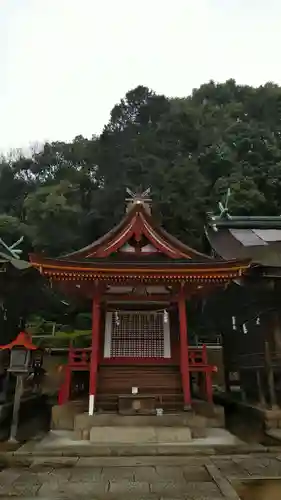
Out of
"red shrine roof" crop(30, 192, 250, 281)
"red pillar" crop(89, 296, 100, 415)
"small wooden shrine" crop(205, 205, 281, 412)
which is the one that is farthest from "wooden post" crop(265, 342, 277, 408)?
"red pillar" crop(89, 296, 100, 415)

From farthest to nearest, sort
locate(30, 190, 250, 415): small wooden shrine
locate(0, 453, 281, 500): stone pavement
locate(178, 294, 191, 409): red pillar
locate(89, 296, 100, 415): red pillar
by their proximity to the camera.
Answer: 1. locate(30, 190, 250, 415): small wooden shrine
2. locate(178, 294, 191, 409): red pillar
3. locate(89, 296, 100, 415): red pillar
4. locate(0, 453, 281, 500): stone pavement

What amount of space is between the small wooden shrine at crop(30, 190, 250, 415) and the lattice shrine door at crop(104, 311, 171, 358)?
0.04 m

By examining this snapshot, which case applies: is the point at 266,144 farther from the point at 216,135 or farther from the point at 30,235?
the point at 30,235

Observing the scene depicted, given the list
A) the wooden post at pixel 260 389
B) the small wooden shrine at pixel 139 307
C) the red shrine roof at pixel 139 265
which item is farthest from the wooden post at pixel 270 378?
the red shrine roof at pixel 139 265

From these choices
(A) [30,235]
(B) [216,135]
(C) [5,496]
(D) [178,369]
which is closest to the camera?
(C) [5,496]

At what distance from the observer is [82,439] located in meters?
11.7

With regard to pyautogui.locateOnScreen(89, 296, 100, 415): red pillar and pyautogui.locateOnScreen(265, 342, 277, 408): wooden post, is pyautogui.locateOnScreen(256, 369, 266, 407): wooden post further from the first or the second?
pyautogui.locateOnScreen(89, 296, 100, 415): red pillar

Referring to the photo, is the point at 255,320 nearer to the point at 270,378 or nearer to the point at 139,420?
the point at 270,378

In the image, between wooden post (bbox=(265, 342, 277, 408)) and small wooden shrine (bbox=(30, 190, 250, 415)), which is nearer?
wooden post (bbox=(265, 342, 277, 408))

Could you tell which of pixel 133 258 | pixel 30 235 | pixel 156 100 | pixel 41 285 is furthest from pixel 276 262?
pixel 156 100

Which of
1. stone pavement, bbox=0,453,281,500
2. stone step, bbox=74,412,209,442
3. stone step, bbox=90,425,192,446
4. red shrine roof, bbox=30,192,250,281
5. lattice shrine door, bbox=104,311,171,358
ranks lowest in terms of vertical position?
stone pavement, bbox=0,453,281,500

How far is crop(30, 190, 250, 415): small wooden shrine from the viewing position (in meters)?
12.9

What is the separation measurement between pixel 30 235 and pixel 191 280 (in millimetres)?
33175

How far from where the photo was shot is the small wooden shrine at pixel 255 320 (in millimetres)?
13086
